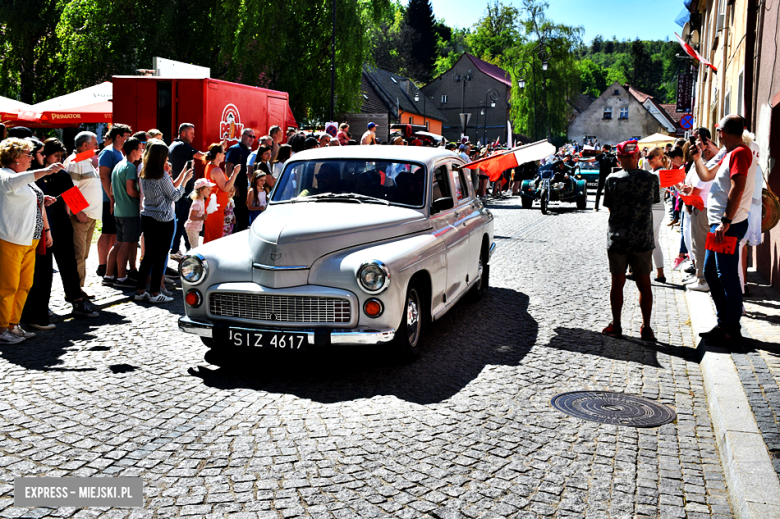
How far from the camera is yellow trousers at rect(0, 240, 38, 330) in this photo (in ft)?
22.5

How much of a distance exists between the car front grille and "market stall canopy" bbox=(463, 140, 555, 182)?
311 cm

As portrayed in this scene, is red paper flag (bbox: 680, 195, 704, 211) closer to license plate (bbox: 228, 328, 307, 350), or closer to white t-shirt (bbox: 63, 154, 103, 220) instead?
license plate (bbox: 228, 328, 307, 350)

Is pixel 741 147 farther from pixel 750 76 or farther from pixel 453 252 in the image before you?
pixel 750 76

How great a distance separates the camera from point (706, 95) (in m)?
27.1

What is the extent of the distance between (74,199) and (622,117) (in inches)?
3515

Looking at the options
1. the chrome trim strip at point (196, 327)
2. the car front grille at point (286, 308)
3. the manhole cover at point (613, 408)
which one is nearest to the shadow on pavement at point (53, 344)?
→ the chrome trim strip at point (196, 327)

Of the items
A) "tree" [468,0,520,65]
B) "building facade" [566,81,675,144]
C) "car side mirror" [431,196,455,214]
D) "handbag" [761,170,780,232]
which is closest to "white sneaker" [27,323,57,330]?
"car side mirror" [431,196,455,214]

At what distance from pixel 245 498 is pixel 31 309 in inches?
183

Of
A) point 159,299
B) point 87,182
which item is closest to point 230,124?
point 87,182

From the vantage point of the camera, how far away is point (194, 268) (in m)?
6.33

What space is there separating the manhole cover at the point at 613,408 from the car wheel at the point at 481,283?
137 inches

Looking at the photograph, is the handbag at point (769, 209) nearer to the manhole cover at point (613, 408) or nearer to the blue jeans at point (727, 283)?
the blue jeans at point (727, 283)

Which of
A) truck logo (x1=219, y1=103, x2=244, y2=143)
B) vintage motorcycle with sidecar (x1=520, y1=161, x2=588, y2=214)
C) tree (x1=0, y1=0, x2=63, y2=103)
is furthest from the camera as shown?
tree (x1=0, y1=0, x2=63, y2=103)

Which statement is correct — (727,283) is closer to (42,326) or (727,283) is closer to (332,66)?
(42,326)
